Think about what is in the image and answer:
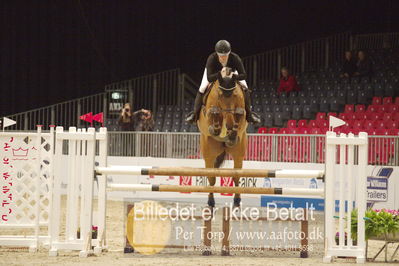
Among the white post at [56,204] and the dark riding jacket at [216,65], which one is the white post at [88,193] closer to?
the white post at [56,204]

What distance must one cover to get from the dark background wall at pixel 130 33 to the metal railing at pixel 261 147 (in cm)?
308

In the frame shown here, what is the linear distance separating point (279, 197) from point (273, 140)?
3.61 feet

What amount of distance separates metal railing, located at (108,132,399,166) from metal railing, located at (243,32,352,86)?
419 centimetres

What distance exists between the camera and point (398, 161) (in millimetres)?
11266

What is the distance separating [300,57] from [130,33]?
4.41 m

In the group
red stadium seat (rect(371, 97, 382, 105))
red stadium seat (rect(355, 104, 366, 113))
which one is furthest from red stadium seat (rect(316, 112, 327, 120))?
red stadium seat (rect(371, 97, 382, 105))

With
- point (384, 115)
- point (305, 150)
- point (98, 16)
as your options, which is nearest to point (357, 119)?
point (384, 115)

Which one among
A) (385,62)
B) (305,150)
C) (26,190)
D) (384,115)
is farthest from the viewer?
(385,62)

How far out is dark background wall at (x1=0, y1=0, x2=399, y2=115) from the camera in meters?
15.7

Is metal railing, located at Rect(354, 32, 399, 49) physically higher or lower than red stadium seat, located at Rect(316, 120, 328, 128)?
higher

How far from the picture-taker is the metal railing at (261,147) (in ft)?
37.4

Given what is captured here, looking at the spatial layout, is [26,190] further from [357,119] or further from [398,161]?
[357,119]

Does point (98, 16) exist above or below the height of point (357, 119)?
above

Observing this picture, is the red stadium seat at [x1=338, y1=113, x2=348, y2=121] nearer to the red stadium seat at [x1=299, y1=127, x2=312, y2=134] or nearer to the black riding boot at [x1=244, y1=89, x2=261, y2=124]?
the red stadium seat at [x1=299, y1=127, x2=312, y2=134]
